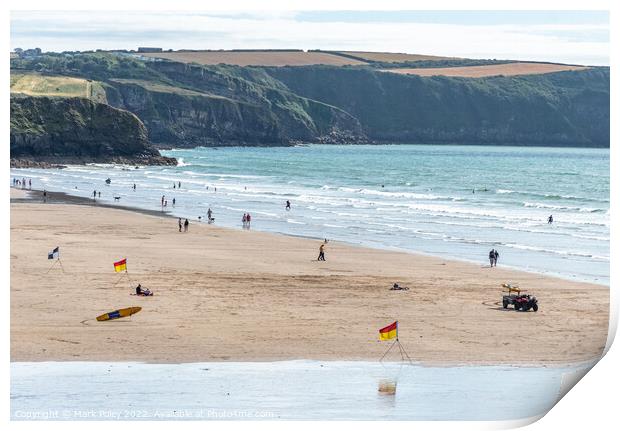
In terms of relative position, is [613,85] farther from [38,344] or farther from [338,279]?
[338,279]

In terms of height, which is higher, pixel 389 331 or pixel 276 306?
pixel 389 331

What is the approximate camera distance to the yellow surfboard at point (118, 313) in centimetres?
2719

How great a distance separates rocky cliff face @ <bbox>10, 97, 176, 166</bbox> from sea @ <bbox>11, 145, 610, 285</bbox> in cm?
592

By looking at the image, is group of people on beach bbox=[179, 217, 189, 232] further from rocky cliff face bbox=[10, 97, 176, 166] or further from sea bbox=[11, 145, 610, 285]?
rocky cliff face bbox=[10, 97, 176, 166]

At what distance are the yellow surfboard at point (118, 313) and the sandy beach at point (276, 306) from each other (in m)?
0.23

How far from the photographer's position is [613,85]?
15.7 meters

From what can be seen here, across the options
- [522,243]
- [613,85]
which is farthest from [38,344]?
[522,243]

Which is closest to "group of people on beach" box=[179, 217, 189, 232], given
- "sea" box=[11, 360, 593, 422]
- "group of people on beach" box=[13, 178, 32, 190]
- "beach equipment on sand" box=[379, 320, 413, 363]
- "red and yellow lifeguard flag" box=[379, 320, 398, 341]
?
"beach equipment on sand" box=[379, 320, 413, 363]

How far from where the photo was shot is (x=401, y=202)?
267 feet

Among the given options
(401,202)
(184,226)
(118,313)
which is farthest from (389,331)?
(401,202)

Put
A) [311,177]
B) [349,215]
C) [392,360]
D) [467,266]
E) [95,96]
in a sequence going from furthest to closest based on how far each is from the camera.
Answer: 1. [95,96]
2. [311,177]
3. [349,215]
4. [467,266]
5. [392,360]

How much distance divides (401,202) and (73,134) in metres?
Answer: 67.3

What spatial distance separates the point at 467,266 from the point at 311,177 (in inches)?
3077

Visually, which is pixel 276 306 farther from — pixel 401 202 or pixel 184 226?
pixel 401 202
